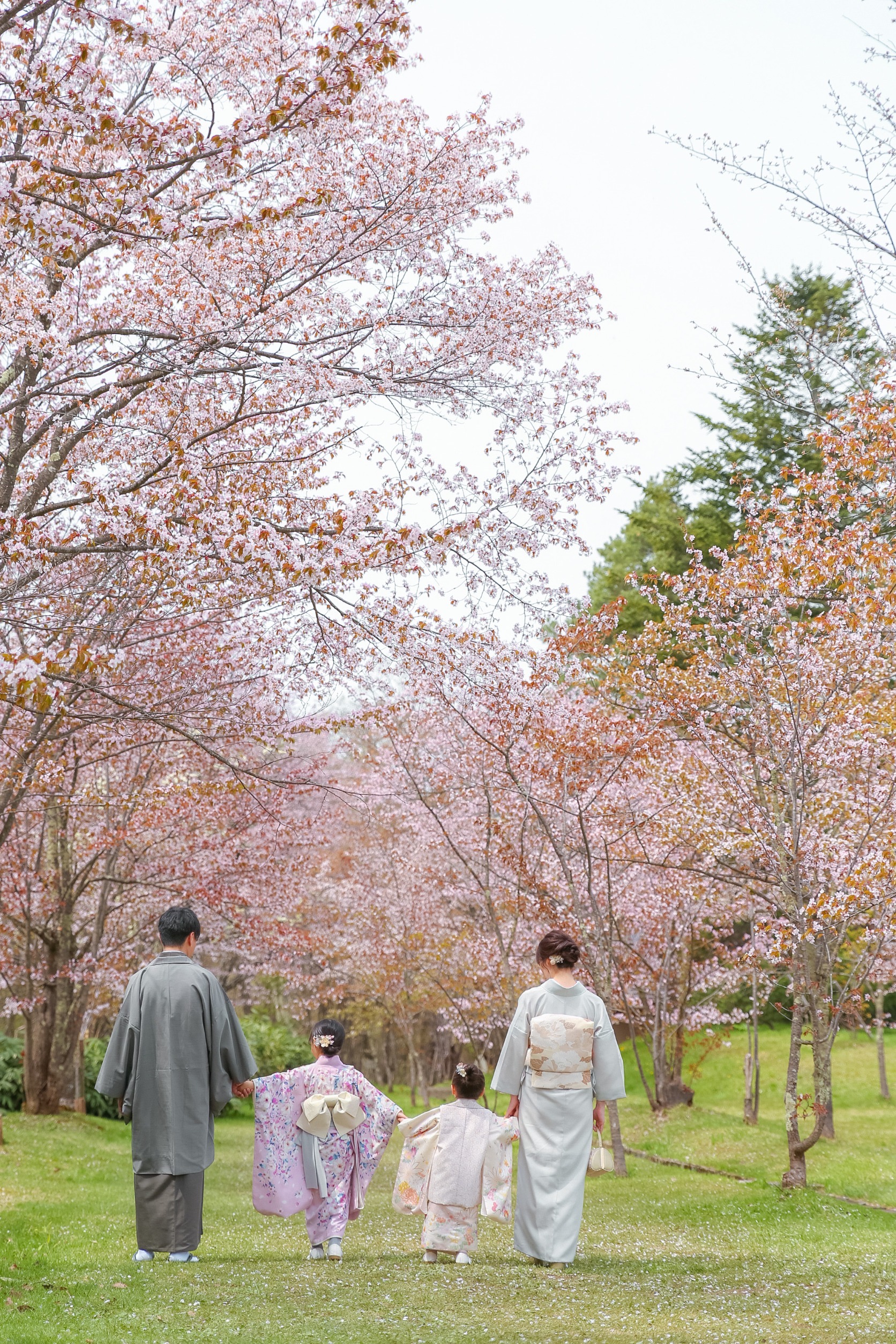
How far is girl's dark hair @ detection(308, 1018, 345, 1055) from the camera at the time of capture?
6359mm

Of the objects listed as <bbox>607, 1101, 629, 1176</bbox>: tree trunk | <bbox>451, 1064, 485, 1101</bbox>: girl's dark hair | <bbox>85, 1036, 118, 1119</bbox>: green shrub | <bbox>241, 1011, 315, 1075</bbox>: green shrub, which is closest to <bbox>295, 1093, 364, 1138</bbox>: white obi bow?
<bbox>451, 1064, 485, 1101</bbox>: girl's dark hair

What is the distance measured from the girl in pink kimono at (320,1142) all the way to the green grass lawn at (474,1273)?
0.91 ft

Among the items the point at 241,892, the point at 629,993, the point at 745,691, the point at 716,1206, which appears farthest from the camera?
the point at 629,993

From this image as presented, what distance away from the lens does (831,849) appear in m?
10.2

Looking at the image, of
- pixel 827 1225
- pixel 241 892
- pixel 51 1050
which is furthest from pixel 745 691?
pixel 51 1050

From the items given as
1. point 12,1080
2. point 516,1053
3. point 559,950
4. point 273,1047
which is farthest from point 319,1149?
point 273,1047

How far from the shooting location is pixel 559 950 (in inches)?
239

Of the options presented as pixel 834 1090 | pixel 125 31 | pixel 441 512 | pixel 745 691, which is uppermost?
pixel 125 31

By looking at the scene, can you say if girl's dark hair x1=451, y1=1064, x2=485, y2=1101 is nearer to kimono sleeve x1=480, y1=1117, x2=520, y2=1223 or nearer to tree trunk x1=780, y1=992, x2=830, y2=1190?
kimono sleeve x1=480, y1=1117, x2=520, y2=1223

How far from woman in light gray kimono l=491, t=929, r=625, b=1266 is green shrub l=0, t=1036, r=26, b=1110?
12635mm

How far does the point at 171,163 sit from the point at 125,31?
2.11 feet

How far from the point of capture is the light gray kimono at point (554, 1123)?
5.86m

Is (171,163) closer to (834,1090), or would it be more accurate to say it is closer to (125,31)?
(125,31)

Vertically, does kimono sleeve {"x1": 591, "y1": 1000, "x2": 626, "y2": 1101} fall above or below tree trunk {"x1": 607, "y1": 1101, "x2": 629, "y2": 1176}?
above
